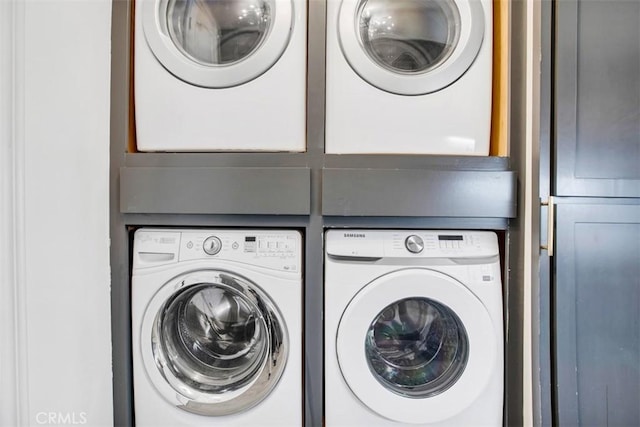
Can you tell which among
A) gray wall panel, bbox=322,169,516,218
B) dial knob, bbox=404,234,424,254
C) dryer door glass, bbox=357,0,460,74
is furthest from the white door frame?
dial knob, bbox=404,234,424,254

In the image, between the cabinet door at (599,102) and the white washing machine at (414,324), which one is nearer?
the cabinet door at (599,102)

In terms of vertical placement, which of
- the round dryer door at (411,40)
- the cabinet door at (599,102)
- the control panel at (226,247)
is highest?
the round dryer door at (411,40)

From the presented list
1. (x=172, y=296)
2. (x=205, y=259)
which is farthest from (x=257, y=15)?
(x=172, y=296)

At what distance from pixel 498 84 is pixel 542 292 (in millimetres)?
755

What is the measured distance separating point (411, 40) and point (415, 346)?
3.68ft

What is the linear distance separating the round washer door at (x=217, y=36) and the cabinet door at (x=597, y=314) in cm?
107

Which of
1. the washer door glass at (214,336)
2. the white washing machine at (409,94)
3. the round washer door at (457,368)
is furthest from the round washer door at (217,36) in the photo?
the round washer door at (457,368)

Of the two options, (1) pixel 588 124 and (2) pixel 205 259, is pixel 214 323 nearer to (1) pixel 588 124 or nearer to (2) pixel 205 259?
(2) pixel 205 259

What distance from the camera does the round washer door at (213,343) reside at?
1175 mm

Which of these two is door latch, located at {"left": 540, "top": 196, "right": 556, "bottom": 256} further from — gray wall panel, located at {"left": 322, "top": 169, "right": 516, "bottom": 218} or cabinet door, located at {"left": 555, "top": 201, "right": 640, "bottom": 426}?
gray wall panel, located at {"left": 322, "top": 169, "right": 516, "bottom": 218}

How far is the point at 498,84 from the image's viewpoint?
127cm

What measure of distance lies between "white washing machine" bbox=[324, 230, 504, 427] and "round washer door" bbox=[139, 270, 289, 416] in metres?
0.22

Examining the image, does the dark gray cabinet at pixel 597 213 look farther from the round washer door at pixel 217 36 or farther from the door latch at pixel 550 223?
the round washer door at pixel 217 36

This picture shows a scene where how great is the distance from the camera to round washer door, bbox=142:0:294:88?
1169 mm
